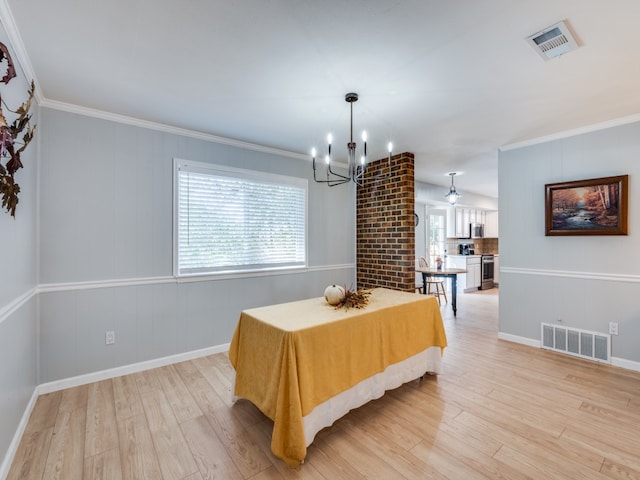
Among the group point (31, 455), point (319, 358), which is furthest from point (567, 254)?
point (31, 455)

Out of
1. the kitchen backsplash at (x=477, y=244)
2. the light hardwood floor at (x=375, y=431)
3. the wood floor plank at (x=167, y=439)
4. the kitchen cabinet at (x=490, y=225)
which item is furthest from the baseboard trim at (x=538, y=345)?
the kitchen cabinet at (x=490, y=225)

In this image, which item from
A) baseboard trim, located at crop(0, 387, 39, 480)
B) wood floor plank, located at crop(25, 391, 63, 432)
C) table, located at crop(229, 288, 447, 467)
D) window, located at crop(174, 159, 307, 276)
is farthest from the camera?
window, located at crop(174, 159, 307, 276)

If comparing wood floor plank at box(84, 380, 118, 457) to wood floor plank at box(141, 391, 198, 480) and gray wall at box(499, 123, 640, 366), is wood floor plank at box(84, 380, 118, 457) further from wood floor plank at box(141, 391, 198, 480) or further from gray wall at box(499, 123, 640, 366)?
gray wall at box(499, 123, 640, 366)

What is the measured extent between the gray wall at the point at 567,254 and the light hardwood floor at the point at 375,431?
0.65m

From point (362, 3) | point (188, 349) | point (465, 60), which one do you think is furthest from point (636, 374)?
point (188, 349)

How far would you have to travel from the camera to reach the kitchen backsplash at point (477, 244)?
7.84 meters

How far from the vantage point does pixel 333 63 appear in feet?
6.56

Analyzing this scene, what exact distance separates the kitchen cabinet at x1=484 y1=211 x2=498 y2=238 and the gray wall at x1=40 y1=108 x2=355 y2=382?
7598 mm

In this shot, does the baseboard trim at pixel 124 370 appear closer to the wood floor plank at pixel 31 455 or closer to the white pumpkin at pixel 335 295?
the wood floor plank at pixel 31 455

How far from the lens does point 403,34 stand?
1.71 metres

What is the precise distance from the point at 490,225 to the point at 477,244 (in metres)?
0.66

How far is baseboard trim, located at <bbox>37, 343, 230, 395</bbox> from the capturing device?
2.57 m

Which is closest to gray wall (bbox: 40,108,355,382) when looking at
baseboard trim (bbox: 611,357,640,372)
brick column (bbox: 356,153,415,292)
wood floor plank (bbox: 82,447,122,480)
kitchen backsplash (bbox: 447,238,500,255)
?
wood floor plank (bbox: 82,447,122,480)

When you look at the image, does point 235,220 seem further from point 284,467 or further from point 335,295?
Answer: point 284,467
